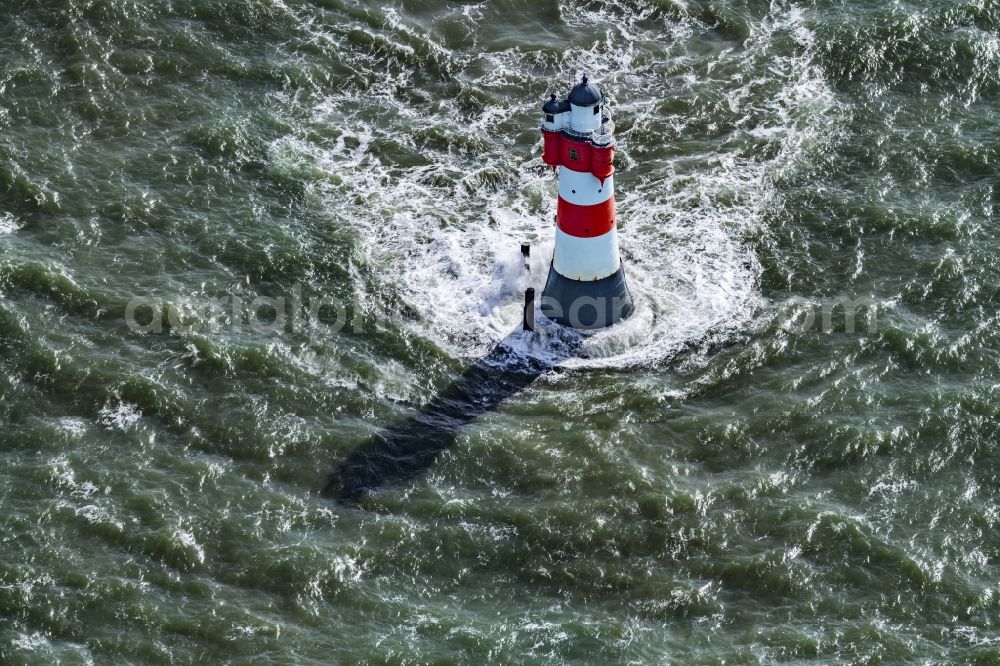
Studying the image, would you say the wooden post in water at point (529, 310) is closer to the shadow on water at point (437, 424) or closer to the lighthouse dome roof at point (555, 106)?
the shadow on water at point (437, 424)

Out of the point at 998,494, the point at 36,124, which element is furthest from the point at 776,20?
the point at 36,124

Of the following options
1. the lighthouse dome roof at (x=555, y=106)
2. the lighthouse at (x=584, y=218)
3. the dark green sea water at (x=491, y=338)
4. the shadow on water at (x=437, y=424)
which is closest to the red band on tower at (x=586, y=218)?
the lighthouse at (x=584, y=218)

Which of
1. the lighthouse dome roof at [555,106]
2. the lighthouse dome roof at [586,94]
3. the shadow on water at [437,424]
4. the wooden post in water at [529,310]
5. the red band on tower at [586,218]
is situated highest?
the lighthouse dome roof at [586,94]

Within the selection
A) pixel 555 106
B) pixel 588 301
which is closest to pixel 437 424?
pixel 588 301

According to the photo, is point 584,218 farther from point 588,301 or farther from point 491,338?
point 491,338

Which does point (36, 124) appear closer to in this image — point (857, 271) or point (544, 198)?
point (544, 198)

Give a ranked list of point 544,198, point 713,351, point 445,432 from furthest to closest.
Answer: point 544,198, point 713,351, point 445,432
